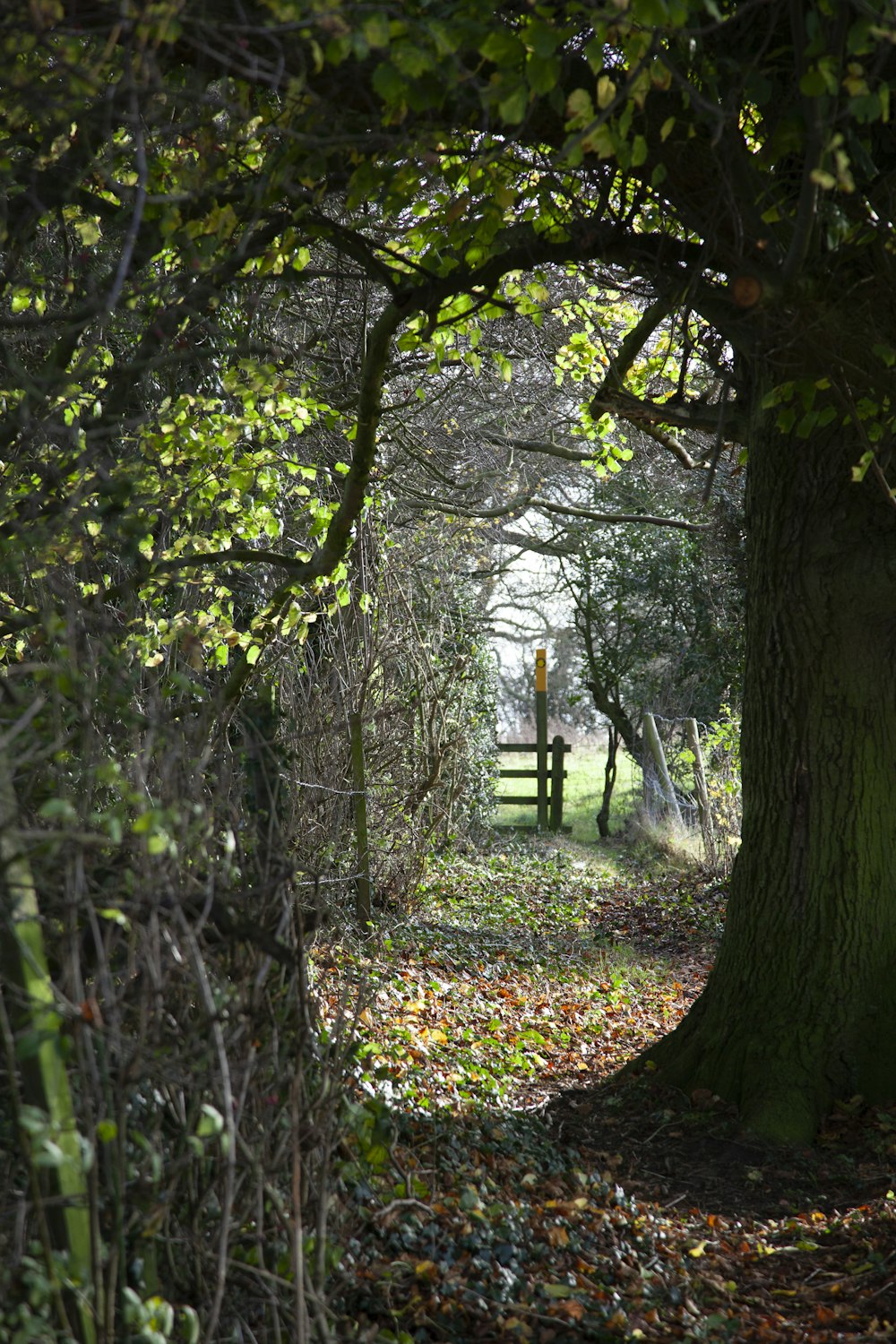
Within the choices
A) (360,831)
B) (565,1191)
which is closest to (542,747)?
(360,831)

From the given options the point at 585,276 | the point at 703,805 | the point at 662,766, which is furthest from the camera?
the point at 662,766

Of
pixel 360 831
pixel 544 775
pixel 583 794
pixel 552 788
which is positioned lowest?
pixel 583 794

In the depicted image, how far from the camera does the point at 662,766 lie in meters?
13.7

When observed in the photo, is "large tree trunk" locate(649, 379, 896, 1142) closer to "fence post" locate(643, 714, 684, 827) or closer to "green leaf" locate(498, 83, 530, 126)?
"green leaf" locate(498, 83, 530, 126)

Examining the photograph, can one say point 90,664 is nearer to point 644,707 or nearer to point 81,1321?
point 81,1321

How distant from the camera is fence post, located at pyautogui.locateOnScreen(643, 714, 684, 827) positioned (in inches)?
520

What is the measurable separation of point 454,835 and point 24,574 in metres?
6.89

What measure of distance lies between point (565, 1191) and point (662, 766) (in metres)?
9.90

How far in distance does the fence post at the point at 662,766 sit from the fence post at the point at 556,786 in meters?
2.19

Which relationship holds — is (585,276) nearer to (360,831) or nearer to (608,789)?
(360,831)

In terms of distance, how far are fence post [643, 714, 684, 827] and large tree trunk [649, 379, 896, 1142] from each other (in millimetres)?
8164

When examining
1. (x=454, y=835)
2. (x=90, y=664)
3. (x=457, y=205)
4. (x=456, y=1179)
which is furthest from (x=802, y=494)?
(x=454, y=835)

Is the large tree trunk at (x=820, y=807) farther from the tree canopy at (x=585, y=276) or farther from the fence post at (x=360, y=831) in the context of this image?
the fence post at (x=360, y=831)

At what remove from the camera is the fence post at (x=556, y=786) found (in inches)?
642
